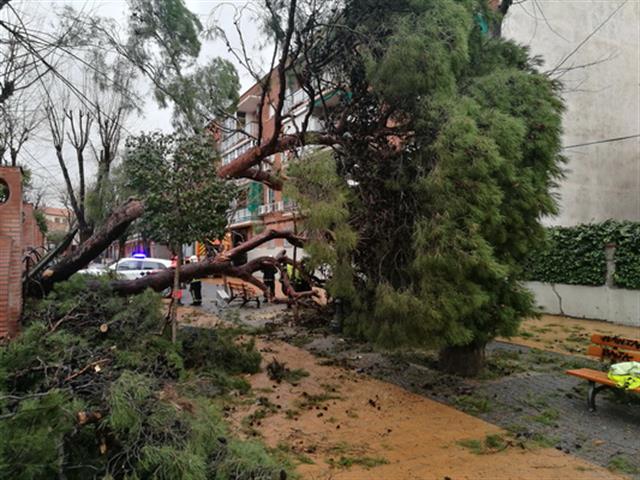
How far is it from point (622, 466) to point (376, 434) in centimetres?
230

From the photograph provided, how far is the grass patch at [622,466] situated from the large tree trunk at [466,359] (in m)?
2.83

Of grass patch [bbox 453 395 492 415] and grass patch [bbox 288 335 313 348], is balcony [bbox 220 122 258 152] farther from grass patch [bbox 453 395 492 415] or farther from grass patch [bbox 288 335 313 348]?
grass patch [bbox 453 395 492 415]

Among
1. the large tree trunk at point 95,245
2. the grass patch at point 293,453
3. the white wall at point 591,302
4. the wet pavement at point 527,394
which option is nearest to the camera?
the grass patch at point 293,453

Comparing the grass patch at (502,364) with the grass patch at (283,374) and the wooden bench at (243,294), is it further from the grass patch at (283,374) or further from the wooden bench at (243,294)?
the wooden bench at (243,294)

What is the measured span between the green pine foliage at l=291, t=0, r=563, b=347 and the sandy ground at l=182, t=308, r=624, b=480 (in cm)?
93

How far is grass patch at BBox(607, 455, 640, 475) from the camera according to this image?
4.15m

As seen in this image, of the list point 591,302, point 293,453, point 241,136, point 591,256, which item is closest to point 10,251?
point 293,453

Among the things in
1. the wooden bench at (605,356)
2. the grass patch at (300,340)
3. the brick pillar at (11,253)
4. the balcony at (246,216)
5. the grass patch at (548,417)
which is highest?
the balcony at (246,216)

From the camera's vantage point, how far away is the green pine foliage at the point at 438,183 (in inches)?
214

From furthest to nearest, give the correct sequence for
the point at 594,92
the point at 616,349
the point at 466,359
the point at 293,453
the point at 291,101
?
the point at 594,92 → the point at 291,101 → the point at 466,359 → the point at 616,349 → the point at 293,453

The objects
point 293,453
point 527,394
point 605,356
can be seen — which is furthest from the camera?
point 527,394

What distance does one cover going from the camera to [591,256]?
12641 mm

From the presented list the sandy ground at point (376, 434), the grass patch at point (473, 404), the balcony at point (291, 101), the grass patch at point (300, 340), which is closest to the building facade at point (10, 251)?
the sandy ground at point (376, 434)

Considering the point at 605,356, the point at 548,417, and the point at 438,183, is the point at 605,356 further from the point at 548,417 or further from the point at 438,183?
the point at 438,183
